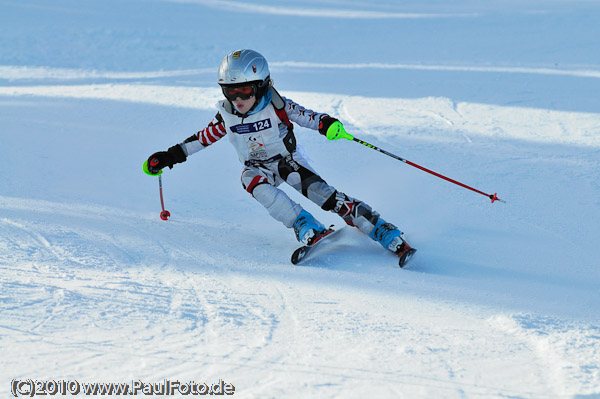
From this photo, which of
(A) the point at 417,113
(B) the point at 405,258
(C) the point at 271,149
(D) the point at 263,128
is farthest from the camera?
(A) the point at 417,113

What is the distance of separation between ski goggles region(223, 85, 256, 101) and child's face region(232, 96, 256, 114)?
32 millimetres

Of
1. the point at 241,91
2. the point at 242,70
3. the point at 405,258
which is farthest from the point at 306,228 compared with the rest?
the point at 242,70

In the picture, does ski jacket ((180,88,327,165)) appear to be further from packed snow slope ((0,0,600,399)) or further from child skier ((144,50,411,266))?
packed snow slope ((0,0,600,399))

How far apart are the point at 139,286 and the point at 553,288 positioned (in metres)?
2.68

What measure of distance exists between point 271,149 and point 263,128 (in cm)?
19

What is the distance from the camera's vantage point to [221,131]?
5.09 m

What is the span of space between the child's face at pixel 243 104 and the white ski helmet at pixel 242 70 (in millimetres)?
106

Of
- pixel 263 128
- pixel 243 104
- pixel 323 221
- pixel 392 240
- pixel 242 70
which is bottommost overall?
pixel 392 240

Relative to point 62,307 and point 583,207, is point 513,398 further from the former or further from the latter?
point 583,207

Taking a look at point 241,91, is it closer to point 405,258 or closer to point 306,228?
point 306,228

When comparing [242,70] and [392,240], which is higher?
[242,70]

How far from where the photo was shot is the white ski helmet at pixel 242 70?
465 centimetres

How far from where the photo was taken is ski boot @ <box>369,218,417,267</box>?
4.73m

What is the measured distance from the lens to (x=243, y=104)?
4797 mm
